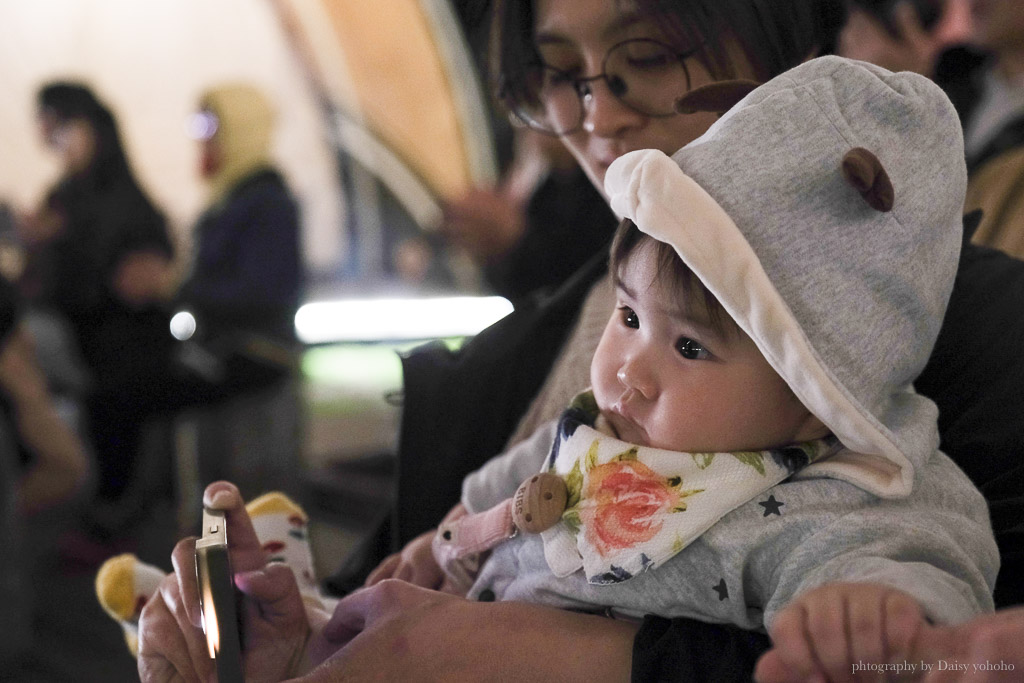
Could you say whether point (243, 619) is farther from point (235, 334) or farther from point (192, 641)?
point (235, 334)

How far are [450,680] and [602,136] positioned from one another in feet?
2.01

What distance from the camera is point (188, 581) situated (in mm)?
784

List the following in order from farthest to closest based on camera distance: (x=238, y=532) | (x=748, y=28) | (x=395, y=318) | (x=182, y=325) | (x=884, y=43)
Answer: (x=395, y=318) < (x=182, y=325) < (x=884, y=43) < (x=748, y=28) < (x=238, y=532)

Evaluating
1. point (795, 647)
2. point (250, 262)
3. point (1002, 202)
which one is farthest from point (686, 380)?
point (250, 262)

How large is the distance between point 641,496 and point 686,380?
11 centimetres

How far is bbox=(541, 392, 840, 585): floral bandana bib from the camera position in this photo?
0.74 metres

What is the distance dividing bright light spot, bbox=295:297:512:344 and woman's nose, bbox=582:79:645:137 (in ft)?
12.3

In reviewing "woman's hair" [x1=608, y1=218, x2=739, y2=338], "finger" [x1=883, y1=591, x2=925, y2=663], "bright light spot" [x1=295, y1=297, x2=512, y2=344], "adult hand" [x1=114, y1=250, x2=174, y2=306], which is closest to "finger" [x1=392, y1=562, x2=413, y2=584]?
"woman's hair" [x1=608, y1=218, x2=739, y2=338]

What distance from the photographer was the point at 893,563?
1.99ft

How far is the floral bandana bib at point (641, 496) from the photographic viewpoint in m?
0.74

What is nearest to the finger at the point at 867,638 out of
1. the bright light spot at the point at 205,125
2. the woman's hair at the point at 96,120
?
the bright light spot at the point at 205,125

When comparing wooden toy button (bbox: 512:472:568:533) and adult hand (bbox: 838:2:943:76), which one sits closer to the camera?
wooden toy button (bbox: 512:472:568:533)

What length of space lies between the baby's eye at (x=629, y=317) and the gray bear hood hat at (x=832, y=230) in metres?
0.10

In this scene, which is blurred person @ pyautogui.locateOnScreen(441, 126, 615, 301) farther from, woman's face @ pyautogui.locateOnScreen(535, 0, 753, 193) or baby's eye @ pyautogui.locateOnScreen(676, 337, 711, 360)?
baby's eye @ pyautogui.locateOnScreen(676, 337, 711, 360)
